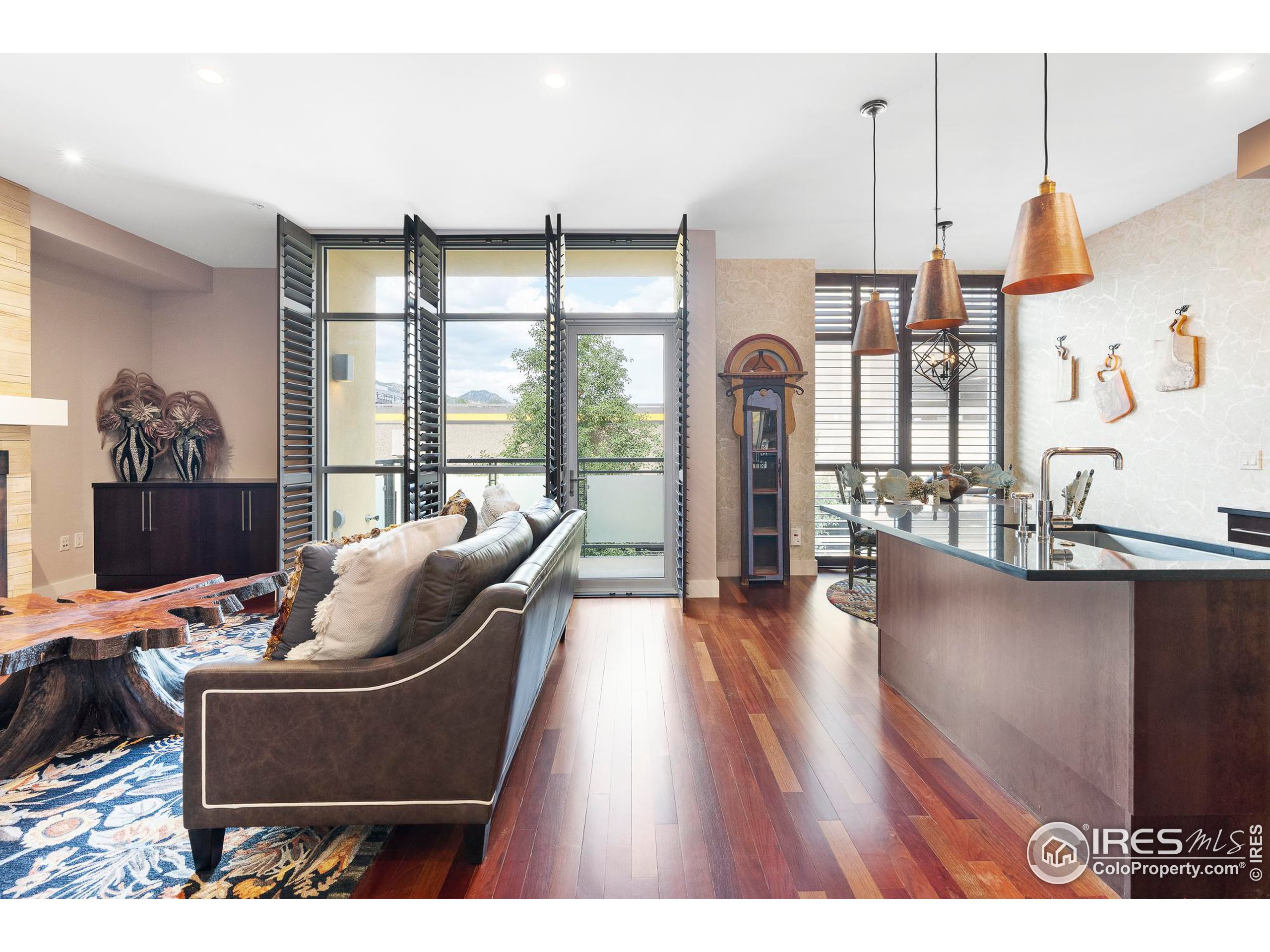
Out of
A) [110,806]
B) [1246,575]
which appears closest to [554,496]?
[110,806]

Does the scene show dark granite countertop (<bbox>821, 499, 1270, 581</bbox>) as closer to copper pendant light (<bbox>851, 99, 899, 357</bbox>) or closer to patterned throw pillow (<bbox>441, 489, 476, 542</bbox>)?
copper pendant light (<bbox>851, 99, 899, 357</bbox>)

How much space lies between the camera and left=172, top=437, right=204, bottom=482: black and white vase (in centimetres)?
520

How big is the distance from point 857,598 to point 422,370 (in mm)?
3812

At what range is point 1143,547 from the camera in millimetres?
1975

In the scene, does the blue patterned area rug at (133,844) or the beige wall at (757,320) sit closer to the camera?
the blue patterned area rug at (133,844)

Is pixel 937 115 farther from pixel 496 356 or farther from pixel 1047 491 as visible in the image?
pixel 496 356

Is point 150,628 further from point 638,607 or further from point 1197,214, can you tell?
point 1197,214

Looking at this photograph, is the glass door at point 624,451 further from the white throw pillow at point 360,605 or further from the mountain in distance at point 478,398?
the white throw pillow at point 360,605

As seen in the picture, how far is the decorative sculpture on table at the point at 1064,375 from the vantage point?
5.11 m

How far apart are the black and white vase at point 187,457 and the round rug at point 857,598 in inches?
217

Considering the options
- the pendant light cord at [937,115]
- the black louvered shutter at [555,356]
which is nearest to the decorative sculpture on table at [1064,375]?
the pendant light cord at [937,115]

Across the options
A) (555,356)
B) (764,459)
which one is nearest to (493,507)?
(555,356)

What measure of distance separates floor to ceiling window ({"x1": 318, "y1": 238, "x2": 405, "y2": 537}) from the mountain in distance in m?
0.44

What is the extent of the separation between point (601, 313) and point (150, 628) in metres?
3.56
